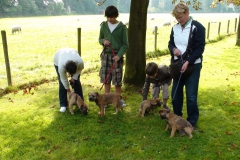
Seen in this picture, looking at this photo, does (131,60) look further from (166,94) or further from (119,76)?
(166,94)

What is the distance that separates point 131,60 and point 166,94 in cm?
182

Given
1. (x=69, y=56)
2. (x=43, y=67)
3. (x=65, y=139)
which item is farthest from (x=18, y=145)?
(x=43, y=67)

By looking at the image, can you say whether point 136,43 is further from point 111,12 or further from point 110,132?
point 110,132

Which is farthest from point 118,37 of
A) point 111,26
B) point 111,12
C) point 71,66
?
point 71,66

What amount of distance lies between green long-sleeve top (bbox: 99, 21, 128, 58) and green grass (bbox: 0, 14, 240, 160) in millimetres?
1400

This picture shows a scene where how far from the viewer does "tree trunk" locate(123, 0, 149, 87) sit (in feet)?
21.9

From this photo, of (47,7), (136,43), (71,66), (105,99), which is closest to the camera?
(71,66)

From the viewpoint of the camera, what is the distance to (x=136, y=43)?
6859mm

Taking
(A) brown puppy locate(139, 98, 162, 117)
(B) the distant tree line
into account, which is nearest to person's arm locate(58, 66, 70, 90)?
(A) brown puppy locate(139, 98, 162, 117)

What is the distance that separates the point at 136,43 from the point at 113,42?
4.95 feet

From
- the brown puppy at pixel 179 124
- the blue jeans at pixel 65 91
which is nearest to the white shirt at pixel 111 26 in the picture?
the blue jeans at pixel 65 91

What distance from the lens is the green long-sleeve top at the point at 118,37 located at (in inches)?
213

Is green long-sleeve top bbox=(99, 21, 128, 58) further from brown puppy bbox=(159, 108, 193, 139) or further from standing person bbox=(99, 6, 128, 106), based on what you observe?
brown puppy bbox=(159, 108, 193, 139)

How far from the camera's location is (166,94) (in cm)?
554
